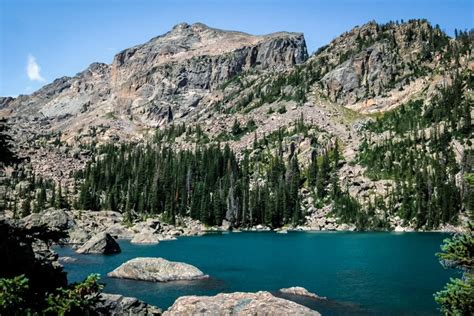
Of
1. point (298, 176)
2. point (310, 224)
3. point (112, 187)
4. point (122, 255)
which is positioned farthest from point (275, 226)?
point (122, 255)

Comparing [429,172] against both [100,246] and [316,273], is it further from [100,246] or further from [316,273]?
[100,246]

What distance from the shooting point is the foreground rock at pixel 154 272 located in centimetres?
5800

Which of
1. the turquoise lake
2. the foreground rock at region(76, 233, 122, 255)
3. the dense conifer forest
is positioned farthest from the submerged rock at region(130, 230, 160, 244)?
the dense conifer forest

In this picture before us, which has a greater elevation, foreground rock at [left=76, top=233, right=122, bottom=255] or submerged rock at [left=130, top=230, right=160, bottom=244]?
foreground rock at [left=76, top=233, right=122, bottom=255]

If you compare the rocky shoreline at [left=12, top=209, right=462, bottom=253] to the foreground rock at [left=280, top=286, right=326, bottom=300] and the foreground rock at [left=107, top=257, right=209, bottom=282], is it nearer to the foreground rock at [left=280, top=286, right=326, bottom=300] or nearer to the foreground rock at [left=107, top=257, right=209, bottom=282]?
the foreground rock at [left=107, top=257, right=209, bottom=282]

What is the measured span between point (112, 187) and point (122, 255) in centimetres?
11808

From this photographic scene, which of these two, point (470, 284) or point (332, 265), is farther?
point (332, 265)

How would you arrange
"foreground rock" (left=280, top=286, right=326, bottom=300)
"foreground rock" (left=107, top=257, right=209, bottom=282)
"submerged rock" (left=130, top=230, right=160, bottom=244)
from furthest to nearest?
"submerged rock" (left=130, top=230, right=160, bottom=244) → "foreground rock" (left=107, top=257, right=209, bottom=282) → "foreground rock" (left=280, top=286, right=326, bottom=300)

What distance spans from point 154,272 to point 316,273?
2404 centimetres

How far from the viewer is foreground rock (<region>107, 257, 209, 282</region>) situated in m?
58.0

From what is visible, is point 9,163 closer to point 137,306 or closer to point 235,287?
point 137,306

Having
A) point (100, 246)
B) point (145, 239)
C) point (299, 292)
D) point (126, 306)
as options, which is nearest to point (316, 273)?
point (299, 292)

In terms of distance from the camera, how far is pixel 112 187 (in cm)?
19712

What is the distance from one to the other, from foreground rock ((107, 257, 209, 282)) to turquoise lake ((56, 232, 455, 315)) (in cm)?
191
